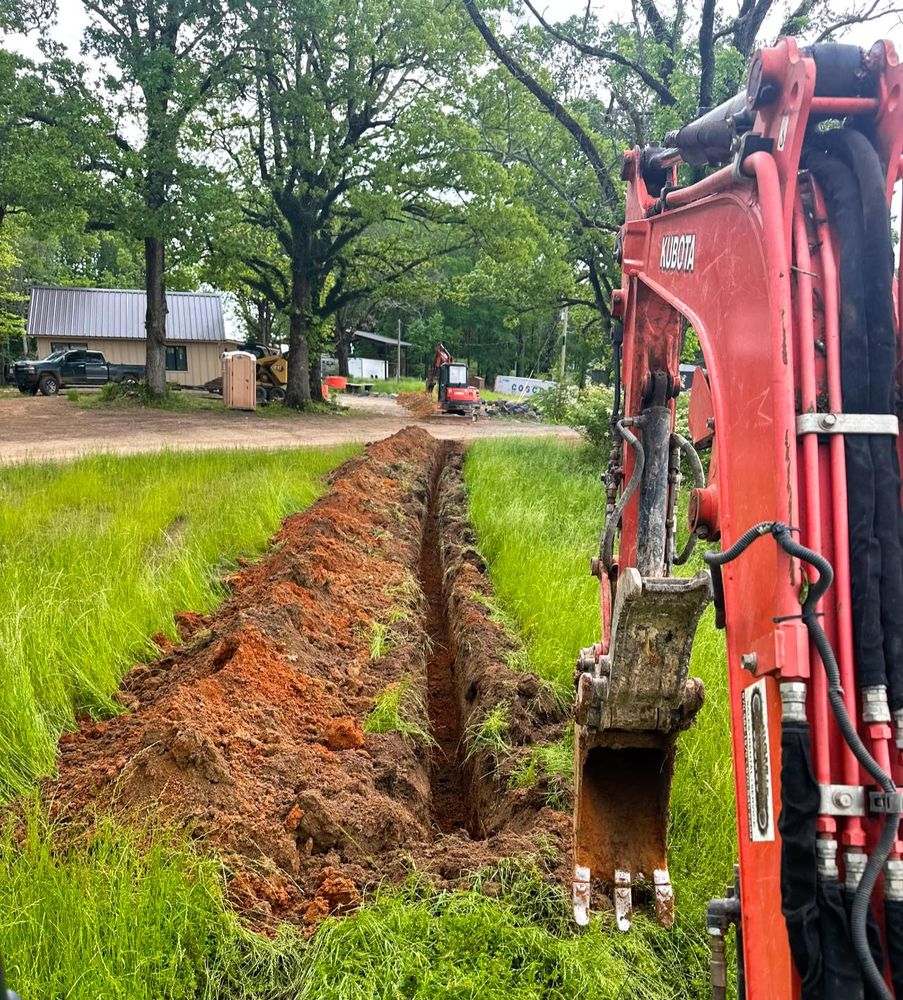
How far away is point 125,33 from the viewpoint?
1872cm

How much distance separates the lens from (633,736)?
2.56 meters

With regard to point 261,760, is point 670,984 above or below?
below

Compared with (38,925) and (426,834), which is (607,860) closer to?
(426,834)

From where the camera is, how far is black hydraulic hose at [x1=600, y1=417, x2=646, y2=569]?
2760 mm

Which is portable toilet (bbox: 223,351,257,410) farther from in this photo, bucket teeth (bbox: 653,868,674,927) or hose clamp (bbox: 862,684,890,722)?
hose clamp (bbox: 862,684,890,722)

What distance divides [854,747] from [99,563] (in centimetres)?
537

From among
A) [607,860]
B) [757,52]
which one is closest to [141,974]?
[607,860]

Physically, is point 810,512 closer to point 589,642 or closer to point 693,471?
point 693,471

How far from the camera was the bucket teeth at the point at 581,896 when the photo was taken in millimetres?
2643

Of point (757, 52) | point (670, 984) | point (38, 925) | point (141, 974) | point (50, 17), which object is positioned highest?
point (50, 17)

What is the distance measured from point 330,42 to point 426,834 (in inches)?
848

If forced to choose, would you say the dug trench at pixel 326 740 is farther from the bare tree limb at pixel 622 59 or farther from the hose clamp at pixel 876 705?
the bare tree limb at pixel 622 59

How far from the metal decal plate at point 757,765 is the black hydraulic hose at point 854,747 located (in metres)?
0.15

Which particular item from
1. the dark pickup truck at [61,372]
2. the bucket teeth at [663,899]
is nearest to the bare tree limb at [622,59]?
the bucket teeth at [663,899]
